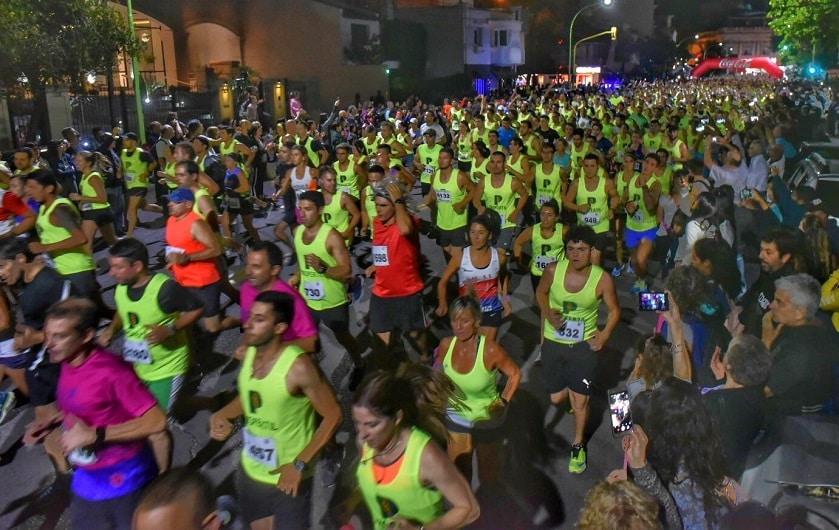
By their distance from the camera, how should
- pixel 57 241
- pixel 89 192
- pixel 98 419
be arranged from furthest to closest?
pixel 89 192
pixel 57 241
pixel 98 419

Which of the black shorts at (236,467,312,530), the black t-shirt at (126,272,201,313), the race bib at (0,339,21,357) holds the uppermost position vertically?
the black t-shirt at (126,272,201,313)

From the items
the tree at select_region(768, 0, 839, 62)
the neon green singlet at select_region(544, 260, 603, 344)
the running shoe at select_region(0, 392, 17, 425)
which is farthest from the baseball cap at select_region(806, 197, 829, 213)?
the tree at select_region(768, 0, 839, 62)

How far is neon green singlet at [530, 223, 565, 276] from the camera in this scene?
7070 millimetres

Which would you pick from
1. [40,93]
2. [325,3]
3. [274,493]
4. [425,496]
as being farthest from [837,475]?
[325,3]

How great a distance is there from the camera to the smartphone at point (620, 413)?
3765 millimetres

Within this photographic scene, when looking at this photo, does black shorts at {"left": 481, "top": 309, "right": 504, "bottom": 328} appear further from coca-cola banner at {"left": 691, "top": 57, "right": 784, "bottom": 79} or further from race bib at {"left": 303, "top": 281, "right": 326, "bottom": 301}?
coca-cola banner at {"left": 691, "top": 57, "right": 784, "bottom": 79}

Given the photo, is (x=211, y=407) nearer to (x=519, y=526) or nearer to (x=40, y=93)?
(x=519, y=526)

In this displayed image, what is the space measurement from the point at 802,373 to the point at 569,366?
158 cm

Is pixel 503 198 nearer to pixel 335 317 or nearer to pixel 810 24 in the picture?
pixel 335 317

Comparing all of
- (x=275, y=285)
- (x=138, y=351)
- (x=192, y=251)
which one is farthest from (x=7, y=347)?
(x=275, y=285)

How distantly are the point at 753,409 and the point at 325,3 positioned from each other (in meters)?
34.9

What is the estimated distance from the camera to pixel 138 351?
15.5 feet

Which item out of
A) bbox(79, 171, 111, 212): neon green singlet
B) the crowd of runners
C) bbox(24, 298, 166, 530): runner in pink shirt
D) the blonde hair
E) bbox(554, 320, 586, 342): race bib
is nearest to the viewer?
the blonde hair

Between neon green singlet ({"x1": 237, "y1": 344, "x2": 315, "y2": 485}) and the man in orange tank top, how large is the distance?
8.58 ft
